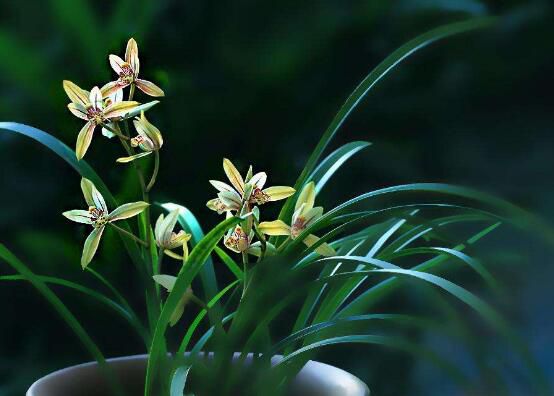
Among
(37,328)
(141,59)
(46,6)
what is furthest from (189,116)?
(37,328)

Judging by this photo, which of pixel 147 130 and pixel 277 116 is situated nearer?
pixel 147 130

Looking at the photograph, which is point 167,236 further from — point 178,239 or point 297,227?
point 297,227

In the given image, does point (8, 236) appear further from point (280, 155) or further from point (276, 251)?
point (276, 251)

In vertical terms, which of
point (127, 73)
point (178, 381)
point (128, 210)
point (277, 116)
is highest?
point (277, 116)

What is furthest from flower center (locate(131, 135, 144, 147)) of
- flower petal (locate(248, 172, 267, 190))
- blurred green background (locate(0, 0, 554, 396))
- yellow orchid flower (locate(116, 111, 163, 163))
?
blurred green background (locate(0, 0, 554, 396))

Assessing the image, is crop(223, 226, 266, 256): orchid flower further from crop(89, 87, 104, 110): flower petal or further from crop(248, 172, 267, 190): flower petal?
crop(89, 87, 104, 110): flower petal

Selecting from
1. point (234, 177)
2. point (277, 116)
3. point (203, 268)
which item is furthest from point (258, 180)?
point (277, 116)
